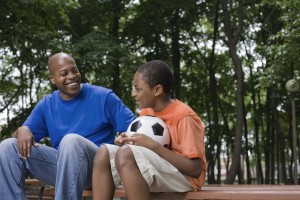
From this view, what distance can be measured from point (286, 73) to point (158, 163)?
11.1 meters

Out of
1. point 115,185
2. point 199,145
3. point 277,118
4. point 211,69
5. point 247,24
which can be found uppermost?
point 247,24

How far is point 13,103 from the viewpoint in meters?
19.5

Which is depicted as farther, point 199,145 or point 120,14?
point 120,14

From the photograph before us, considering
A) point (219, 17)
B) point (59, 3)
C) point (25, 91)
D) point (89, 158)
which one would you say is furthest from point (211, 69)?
point (89, 158)

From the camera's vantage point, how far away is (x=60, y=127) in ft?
11.8

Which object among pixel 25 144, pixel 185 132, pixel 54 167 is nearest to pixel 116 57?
pixel 54 167

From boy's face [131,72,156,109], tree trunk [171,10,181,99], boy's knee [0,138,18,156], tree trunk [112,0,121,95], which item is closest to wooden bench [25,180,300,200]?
Result: boy's face [131,72,156,109]

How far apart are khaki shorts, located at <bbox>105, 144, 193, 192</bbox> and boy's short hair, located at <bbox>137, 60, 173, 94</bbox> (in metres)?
0.48

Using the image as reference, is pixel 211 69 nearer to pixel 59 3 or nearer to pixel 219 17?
pixel 219 17

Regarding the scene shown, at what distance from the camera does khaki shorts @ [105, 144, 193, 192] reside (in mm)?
2645

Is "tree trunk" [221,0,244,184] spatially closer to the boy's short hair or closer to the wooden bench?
the boy's short hair

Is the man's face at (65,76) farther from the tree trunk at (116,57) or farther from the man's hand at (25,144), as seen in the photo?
the tree trunk at (116,57)

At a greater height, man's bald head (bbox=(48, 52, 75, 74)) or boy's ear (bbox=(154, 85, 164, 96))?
man's bald head (bbox=(48, 52, 75, 74))

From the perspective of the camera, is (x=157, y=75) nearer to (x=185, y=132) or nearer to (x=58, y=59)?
(x=185, y=132)
